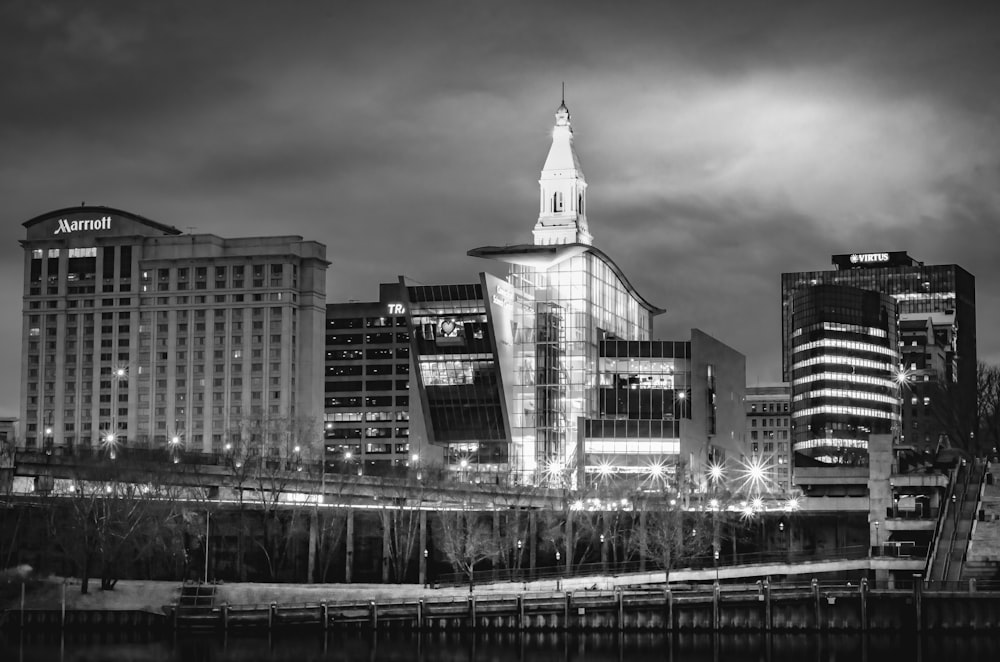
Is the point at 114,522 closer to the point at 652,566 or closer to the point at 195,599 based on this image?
the point at 195,599

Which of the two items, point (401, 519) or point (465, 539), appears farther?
point (401, 519)

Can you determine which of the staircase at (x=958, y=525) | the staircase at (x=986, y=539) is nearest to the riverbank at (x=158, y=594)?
the staircase at (x=958, y=525)

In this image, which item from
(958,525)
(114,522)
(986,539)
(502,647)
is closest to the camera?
(502,647)

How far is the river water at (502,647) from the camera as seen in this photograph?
108m

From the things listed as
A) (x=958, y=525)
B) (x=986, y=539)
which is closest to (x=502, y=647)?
(x=986, y=539)

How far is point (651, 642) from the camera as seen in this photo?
118438 millimetres

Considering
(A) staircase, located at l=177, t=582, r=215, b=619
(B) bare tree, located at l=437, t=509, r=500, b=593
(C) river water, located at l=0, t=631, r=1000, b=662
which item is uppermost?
(B) bare tree, located at l=437, t=509, r=500, b=593

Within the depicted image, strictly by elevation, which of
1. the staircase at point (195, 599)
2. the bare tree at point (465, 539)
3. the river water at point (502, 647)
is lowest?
the river water at point (502, 647)

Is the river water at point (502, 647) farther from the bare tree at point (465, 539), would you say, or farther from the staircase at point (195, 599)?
the bare tree at point (465, 539)

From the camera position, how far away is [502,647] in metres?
115

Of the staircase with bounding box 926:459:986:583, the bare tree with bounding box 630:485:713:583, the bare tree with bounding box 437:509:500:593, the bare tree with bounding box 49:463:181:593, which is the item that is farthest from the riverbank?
the staircase with bounding box 926:459:986:583

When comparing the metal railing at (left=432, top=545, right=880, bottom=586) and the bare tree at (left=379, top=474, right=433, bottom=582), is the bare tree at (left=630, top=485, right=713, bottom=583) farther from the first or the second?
the bare tree at (left=379, top=474, right=433, bottom=582)

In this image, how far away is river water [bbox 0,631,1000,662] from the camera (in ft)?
354

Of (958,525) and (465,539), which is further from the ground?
(958,525)
